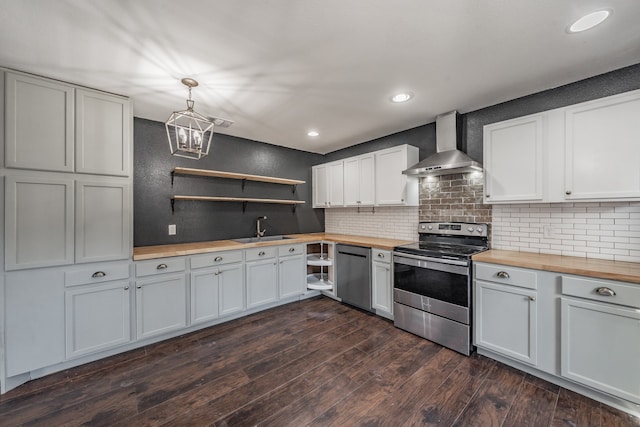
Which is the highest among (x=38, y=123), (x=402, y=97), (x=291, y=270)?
(x=402, y=97)

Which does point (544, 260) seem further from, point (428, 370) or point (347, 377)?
point (347, 377)

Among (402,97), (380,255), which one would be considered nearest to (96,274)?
(380,255)

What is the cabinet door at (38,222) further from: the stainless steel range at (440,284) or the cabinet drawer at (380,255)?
the stainless steel range at (440,284)

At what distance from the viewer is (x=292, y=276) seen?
12.1ft

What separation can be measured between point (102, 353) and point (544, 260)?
4012 millimetres

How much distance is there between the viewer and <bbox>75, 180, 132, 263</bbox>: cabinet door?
7.38 ft

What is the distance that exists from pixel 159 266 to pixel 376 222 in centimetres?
292

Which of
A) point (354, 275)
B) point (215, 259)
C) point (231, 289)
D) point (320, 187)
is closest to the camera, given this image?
point (215, 259)

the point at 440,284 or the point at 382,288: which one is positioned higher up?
the point at 440,284

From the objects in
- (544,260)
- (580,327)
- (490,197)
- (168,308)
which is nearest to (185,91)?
(168,308)

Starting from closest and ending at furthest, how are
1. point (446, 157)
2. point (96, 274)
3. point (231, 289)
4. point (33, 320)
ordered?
point (33, 320) → point (96, 274) → point (446, 157) → point (231, 289)

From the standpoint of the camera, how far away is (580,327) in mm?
1848

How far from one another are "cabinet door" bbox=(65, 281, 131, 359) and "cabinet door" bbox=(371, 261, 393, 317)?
2650 mm

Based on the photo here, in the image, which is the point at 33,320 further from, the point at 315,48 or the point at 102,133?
the point at 315,48
